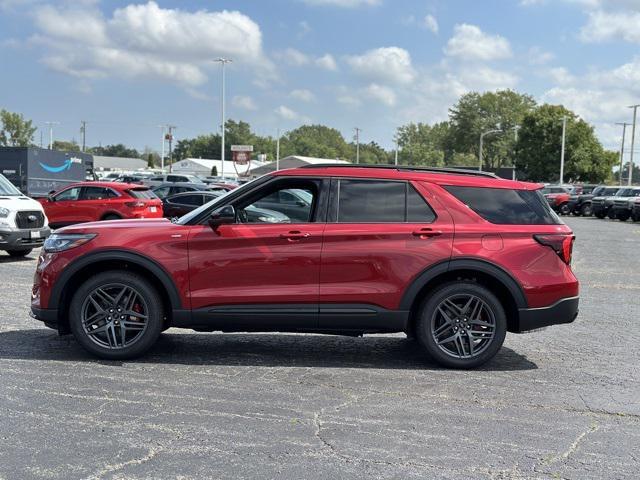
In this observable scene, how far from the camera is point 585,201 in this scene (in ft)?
139

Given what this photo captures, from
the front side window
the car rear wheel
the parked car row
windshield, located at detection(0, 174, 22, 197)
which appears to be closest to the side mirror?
windshield, located at detection(0, 174, 22, 197)

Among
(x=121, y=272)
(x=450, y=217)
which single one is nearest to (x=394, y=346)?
(x=450, y=217)

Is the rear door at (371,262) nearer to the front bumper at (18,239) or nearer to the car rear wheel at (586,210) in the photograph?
the front bumper at (18,239)

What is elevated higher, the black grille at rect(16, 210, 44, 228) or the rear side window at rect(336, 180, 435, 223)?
the rear side window at rect(336, 180, 435, 223)

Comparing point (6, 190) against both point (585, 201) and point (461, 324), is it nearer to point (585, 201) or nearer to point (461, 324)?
point (461, 324)

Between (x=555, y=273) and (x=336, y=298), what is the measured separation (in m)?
1.94

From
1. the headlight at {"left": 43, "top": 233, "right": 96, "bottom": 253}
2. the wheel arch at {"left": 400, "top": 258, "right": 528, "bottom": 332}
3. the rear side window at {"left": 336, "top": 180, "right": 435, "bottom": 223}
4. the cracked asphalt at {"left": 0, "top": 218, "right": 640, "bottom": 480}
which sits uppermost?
the rear side window at {"left": 336, "top": 180, "right": 435, "bottom": 223}

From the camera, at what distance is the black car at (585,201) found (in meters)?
41.1

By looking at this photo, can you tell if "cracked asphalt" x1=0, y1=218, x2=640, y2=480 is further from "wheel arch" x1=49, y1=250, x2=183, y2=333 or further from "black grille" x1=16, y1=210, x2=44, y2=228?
"black grille" x1=16, y1=210, x2=44, y2=228

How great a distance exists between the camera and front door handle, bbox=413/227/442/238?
19.2ft

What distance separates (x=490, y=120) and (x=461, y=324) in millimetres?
111618

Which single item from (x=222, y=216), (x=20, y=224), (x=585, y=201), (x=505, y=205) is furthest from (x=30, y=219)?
(x=585, y=201)

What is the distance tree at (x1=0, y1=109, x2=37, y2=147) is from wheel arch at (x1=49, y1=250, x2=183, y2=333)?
94.5 metres

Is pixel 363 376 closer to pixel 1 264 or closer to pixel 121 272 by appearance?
pixel 121 272
